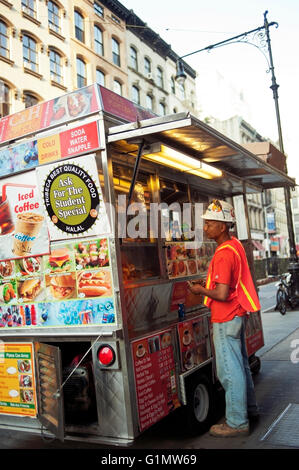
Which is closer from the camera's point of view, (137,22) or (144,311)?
(144,311)

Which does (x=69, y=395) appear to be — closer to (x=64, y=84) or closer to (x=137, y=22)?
(x=64, y=84)

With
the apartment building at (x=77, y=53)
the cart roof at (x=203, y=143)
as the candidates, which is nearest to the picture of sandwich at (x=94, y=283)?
the cart roof at (x=203, y=143)

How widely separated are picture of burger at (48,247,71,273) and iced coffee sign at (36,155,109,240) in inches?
4.7

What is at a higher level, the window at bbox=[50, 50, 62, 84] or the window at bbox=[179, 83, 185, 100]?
the window at bbox=[179, 83, 185, 100]

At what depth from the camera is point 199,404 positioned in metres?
4.38

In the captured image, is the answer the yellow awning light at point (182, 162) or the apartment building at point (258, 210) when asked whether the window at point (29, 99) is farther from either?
the apartment building at point (258, 210)

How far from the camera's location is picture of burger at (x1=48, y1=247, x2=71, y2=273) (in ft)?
12.3

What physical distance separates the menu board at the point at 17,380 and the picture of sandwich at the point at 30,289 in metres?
0.43

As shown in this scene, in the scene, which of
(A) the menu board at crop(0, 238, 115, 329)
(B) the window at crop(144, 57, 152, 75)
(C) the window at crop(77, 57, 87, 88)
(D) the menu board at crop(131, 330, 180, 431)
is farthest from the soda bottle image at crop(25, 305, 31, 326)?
(B) the window at crop(144, 57, 152, 75)

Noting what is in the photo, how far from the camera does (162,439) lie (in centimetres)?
411

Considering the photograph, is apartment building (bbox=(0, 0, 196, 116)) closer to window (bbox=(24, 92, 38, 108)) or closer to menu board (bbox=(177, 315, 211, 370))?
window (bbox=(24, 92, 38, 108))

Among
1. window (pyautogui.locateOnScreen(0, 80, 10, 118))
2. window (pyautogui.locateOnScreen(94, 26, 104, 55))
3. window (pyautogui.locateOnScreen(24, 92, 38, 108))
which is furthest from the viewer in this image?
window (pyautogui.locateOnScreen(94, 26, 104, 55))
